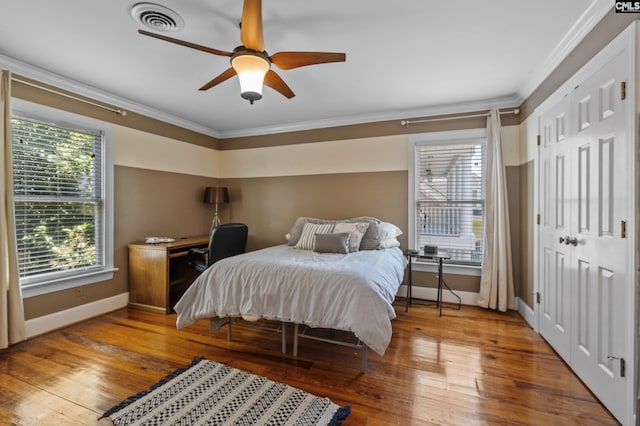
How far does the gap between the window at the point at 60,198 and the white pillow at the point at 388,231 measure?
3133 mm

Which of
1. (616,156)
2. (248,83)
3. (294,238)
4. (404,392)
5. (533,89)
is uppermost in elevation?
(533,89)

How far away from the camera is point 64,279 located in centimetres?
292

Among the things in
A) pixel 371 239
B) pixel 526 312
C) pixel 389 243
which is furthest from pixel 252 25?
pixel 526 312

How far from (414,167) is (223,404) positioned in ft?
10.7

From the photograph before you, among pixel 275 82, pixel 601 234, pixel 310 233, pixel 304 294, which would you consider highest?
pixel 275 82

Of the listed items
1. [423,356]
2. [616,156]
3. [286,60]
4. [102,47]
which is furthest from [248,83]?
[423,356]

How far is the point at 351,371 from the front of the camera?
215cm

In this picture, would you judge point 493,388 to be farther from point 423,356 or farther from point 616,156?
point 616,156

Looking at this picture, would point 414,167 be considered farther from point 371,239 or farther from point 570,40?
point 570,40

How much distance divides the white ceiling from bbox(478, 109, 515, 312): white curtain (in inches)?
20.4

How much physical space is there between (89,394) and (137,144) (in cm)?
281

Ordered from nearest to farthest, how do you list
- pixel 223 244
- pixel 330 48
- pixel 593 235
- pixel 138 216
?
1. pixel 593 235
2. pixel 330 48
3. pixel 223 244
4. pixel 138 216

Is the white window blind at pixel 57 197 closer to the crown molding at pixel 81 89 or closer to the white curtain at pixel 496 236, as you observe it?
the crown molding at pixel 81 89

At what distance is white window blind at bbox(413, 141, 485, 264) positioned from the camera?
360 centimetres
